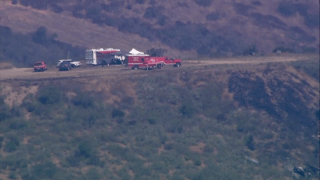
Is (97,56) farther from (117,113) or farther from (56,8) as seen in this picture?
(56,8)

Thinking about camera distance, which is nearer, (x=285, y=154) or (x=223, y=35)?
(x=285, y=154)

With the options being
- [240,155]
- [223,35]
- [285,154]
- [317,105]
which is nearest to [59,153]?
[240,155]

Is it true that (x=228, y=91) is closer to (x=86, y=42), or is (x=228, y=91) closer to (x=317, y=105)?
(x=317, y=105)

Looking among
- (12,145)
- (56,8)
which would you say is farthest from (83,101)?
(56,8)

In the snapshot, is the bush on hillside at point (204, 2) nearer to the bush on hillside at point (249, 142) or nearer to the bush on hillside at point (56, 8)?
the bush on hillside at point (56, 8)

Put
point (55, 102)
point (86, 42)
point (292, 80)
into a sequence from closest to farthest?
point (55, 102)
point (292, 80)
point (86, 42)

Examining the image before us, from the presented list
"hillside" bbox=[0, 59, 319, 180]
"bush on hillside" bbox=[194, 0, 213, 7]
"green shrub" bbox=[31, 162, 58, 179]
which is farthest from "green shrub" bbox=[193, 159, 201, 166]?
"bush on hillside" bbox=[194, 0, 213, 7]
